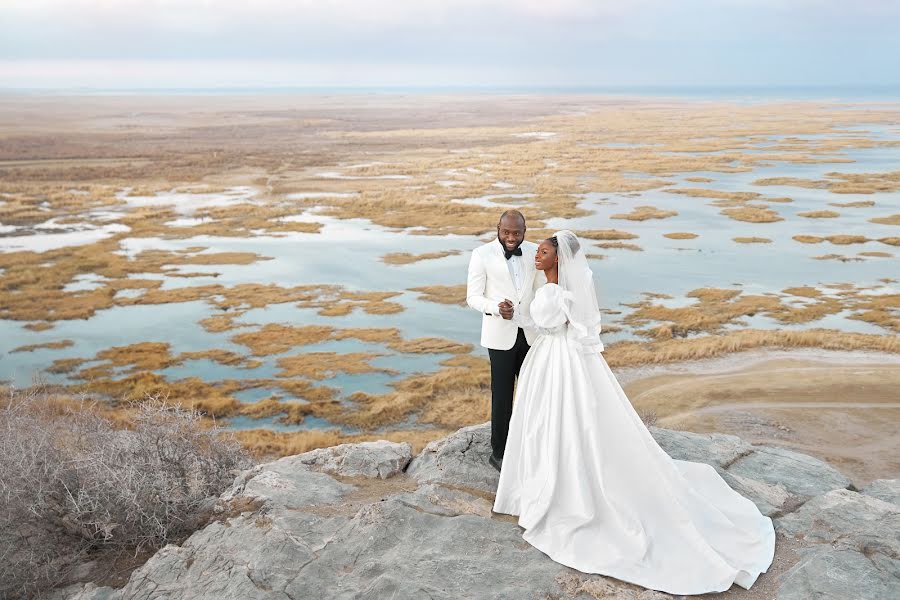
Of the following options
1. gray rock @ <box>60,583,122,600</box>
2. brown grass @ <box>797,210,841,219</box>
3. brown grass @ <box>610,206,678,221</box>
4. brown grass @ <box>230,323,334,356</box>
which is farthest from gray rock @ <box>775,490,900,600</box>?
brown grass @ <box>797,210,841,219</box>

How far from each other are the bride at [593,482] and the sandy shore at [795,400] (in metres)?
8.05

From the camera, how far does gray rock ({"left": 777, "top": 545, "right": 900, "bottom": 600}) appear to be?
5.63 metres

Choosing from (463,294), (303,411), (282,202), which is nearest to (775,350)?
(463,294)

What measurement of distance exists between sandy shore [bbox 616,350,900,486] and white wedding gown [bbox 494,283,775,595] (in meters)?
8.01

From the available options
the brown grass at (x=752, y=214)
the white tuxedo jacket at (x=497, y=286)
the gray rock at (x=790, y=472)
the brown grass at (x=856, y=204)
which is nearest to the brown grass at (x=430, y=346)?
the gray rock at (x=790, y=472)

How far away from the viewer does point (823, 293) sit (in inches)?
1083

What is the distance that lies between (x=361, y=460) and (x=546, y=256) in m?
3.54

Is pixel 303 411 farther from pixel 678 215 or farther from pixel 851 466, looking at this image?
pixel 678 215

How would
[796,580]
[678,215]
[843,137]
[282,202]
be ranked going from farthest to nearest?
1. [843,137]
2. [282,202]
3. [678,215]
4. [796,580]

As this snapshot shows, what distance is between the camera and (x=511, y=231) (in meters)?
7.09

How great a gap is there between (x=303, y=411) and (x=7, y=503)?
1047 cm

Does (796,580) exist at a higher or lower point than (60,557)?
higher

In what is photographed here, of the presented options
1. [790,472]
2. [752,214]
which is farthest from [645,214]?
[790,472]

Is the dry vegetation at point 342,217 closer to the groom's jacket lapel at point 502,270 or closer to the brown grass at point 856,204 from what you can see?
the brown grass at point 856,204
